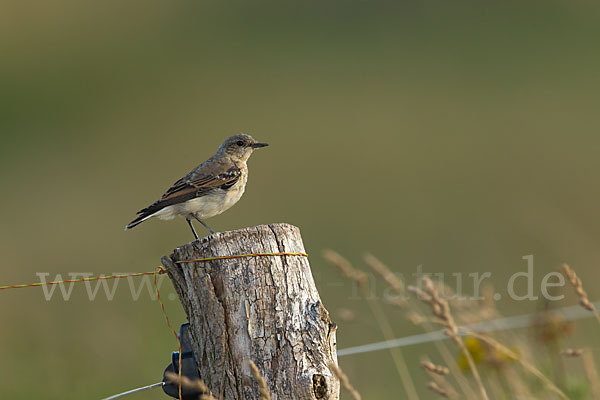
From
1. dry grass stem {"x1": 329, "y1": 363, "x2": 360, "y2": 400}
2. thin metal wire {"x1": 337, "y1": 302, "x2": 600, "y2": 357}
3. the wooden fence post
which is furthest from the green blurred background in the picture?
dry grass stem {"x1": 329, "y1": 363, "x2": 360, "y2": 400}

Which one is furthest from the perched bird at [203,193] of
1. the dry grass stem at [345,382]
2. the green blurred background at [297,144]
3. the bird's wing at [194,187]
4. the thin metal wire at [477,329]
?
the dry grass stem at [345,382]

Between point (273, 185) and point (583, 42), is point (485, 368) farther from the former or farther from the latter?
point (583, 42)

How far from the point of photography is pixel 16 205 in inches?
653

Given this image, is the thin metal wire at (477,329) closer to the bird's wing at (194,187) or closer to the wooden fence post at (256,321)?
the wooden fence post at (256,321)

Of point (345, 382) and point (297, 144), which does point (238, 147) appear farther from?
point (297, 144)

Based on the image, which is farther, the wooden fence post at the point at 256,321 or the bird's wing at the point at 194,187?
the bird's wing at the point at 194,187

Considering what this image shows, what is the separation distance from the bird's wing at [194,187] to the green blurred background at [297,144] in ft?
6.27

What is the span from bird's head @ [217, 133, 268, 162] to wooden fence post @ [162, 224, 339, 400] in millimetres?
2901

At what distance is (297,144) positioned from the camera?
22328mm

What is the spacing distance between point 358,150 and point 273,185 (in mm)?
4939

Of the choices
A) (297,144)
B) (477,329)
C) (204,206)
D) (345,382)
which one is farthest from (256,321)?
(297,144)

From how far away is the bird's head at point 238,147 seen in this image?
6704 mm

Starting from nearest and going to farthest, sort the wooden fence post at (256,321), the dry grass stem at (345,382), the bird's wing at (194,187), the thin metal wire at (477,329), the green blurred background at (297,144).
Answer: the dry grass stem at (345,382) → the wooden fence post at (256,321) → the thin metal wire at (477,329) → the bird's wing at (194,187) → the green blurred background at (297,144)

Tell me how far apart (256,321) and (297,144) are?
1880 centimetres
